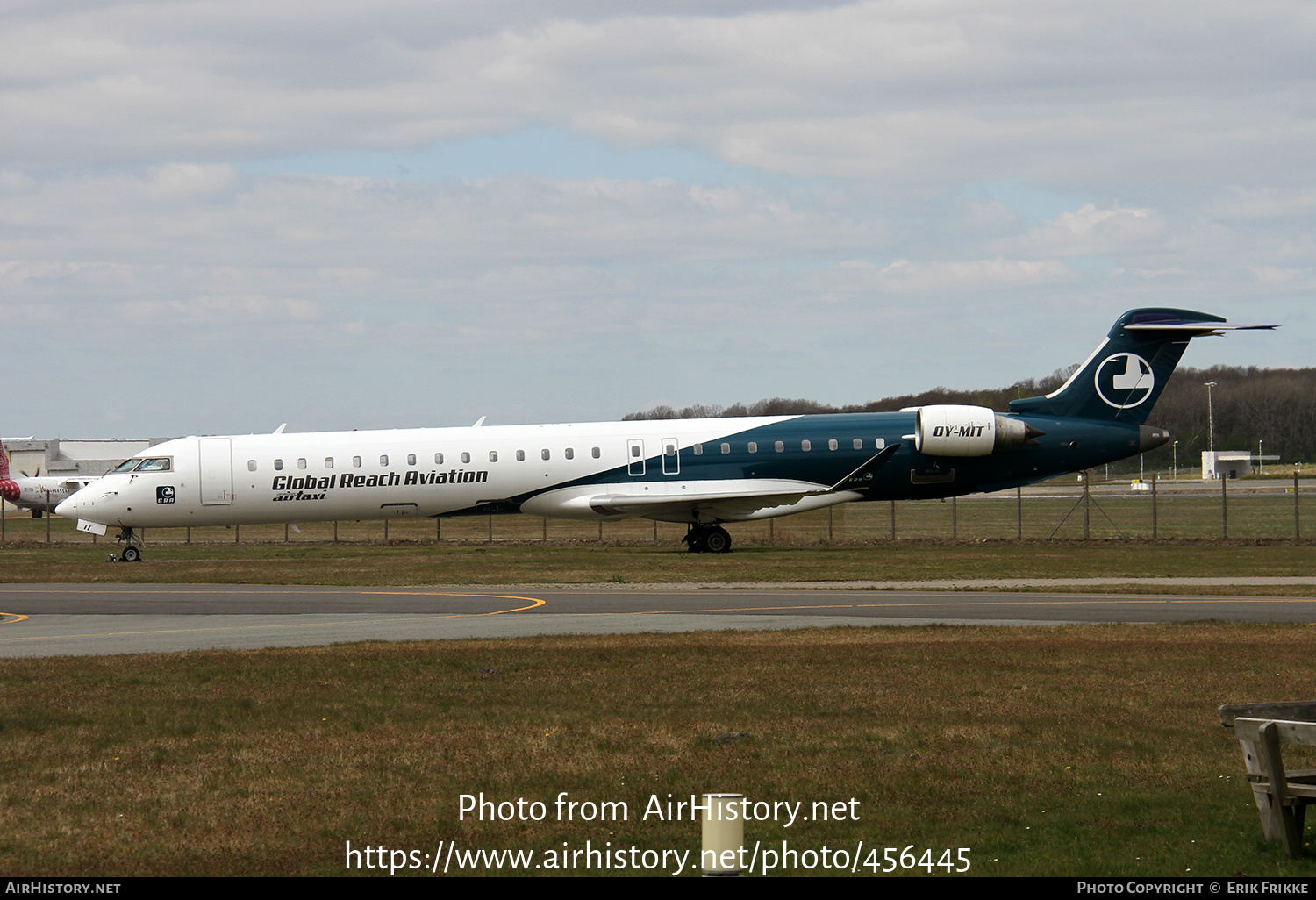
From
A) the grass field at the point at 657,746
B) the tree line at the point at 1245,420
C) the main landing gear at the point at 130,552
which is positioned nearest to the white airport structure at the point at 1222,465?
the tree line at the point at 1245,420

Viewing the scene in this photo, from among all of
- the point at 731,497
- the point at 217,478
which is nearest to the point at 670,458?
the point at 731,497

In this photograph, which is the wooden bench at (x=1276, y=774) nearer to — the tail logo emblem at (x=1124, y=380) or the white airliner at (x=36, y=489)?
the tail logo emblem at (x=1124, y=380)

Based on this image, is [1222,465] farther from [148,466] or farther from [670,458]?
[148,466]

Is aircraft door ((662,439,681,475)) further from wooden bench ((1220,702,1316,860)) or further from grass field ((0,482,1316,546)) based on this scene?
wooden bench ((1220,702,1316,860))

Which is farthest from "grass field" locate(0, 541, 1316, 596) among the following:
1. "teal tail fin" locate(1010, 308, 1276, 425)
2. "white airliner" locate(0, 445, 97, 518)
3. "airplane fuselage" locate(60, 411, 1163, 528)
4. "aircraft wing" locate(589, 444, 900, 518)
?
"white airliner" locate(0, 445, 97, 518)

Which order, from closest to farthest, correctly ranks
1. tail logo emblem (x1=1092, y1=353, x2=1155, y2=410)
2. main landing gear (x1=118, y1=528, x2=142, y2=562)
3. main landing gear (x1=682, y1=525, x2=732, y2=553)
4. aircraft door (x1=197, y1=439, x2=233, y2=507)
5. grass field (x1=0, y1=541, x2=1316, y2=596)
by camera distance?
grass field (x1=0, y1=541, x2=1316, y2=596) < aircraft door (x1=197, y1=439, x2=233, y2=507) < main landing gear (x1=118, y1=528, x2=142, y2=562) < main landing gear (x1=682, y1=525, x2=732, y2=553) < tail logo emblem (x1=1092, y1=353, x2=1155, y2=410)

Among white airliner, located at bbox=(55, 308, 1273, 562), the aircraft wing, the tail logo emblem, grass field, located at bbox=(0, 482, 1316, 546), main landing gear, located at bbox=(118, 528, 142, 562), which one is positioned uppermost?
the tail logo emblem

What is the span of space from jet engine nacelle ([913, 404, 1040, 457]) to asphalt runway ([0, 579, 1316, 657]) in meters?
12.1

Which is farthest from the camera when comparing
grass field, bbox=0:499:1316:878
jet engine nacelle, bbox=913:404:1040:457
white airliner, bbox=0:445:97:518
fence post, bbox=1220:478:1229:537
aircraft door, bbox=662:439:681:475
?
white airliner, bbox=0:445:97:518

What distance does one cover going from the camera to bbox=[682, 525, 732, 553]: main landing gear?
3741 centimetres

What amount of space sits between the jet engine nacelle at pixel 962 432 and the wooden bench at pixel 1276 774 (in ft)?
97.1
